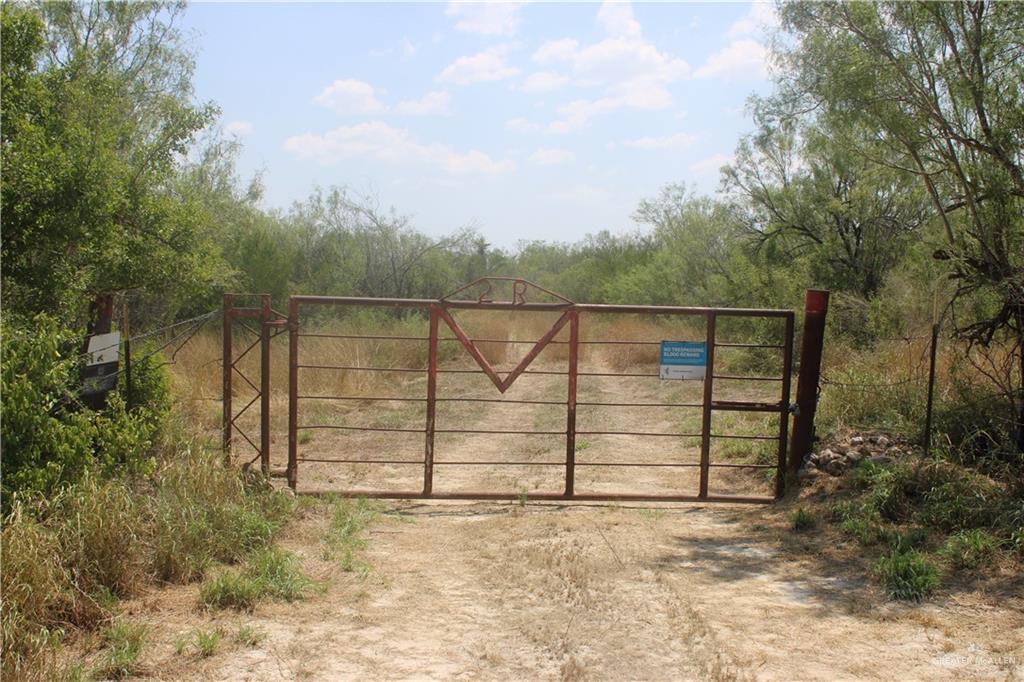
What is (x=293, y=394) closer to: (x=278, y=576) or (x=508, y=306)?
(x=508, y=306)

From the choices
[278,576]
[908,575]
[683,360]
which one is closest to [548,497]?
[683,360]

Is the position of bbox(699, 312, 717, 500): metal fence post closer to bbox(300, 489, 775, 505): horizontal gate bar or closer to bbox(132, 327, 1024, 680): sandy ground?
bbox(300, 489, 775, 505): horizontal gate bar

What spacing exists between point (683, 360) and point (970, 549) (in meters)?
3.14

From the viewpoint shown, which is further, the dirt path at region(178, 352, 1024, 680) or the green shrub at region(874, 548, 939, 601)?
the green shrub at region(874, 548, 939, 601)

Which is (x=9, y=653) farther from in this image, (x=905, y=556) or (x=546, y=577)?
(x=905, y=556)

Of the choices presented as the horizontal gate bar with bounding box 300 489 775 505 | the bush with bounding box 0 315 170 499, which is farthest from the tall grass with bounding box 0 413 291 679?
the horizontal gate bar with bounding box 300 489 775 505

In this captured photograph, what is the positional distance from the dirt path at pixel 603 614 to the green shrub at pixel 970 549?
54cm

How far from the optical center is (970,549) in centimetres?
673

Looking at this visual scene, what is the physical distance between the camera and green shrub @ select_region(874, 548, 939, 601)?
6176 millimetres

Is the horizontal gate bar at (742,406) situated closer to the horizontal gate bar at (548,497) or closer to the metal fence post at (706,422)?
the metal fence post at (706,422)

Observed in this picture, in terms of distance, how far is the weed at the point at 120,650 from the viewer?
4.61m

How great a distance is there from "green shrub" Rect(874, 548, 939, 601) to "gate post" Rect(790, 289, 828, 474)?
7.76 ft

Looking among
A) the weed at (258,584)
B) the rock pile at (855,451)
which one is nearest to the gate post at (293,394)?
the weed at (258,584)

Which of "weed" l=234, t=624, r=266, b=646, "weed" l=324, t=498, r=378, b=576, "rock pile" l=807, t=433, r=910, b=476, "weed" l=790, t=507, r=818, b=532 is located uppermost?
"rock pile" l=807, t=433, r=910, b=476
